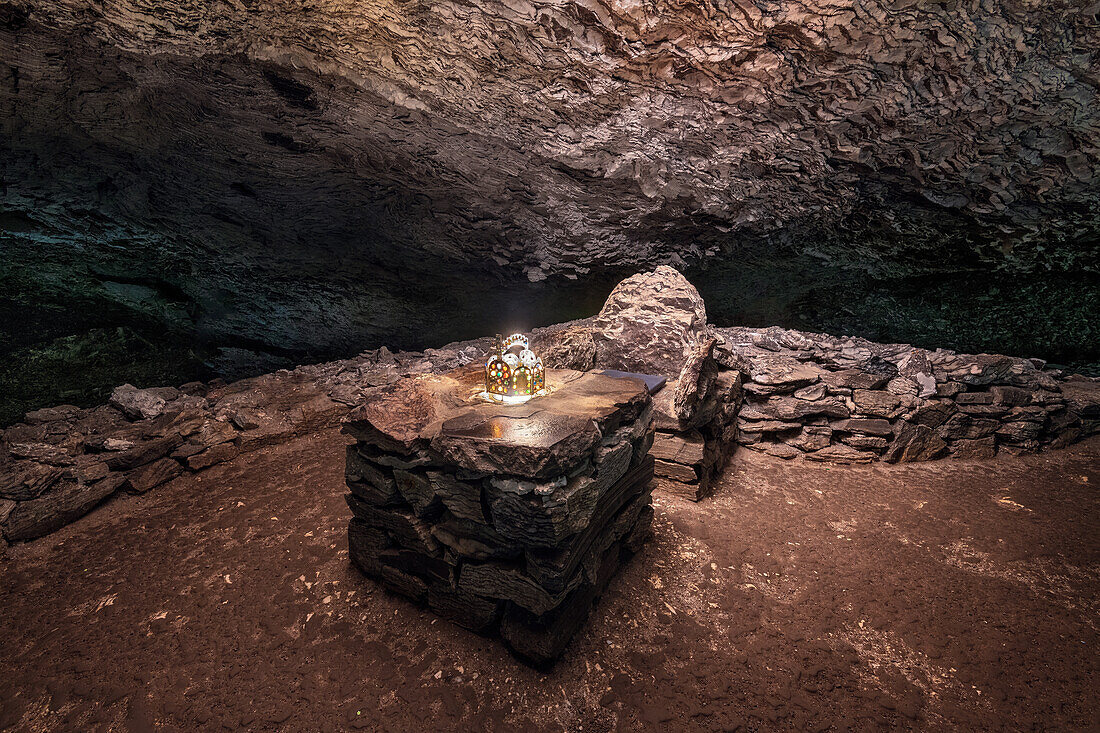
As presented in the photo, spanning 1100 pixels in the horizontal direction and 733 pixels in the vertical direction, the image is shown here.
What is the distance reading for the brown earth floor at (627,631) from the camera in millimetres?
1827

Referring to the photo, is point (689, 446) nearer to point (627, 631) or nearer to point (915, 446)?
point (627, 631)

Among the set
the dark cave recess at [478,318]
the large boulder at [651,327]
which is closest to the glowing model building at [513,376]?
the large boulder at [651,327]

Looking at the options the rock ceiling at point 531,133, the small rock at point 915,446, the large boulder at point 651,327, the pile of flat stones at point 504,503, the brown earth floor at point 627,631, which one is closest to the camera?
the brown earth floor at point 627,631

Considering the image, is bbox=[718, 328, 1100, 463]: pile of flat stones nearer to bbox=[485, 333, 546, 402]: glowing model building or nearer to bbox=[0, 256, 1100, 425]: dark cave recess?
bbox=[0, 256, 1100, 425]: dark cave recess

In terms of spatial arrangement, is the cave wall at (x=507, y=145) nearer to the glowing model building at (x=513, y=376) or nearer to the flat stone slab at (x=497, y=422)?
the glowing model building at (x=513, y=376)

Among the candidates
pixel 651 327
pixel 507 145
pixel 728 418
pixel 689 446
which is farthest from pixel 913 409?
pixel 507 145

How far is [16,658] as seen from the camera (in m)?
2.07

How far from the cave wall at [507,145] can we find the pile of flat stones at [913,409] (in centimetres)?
161

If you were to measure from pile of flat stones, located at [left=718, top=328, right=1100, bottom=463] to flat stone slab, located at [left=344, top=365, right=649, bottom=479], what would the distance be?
2.47 meters

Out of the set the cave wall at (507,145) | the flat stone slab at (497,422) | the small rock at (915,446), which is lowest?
the small rock at (915,446)

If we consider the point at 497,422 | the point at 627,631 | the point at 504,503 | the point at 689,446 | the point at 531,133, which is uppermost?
the point at 531,133

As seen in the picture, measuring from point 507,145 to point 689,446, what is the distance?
3.64m

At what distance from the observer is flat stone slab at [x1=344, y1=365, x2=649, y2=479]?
1.95 meters

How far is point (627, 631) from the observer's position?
224 cm
